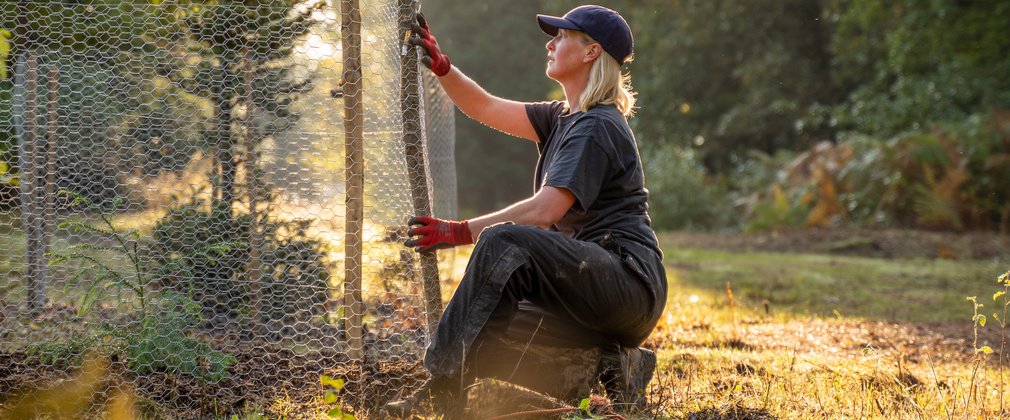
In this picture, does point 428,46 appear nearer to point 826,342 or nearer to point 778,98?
point 826,342

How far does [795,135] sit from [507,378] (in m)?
20.2

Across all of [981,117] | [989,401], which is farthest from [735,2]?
[989,401]

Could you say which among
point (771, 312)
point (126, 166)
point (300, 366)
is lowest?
point (771, 312)

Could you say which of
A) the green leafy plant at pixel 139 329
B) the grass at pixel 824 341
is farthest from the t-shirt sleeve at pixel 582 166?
the green leafy plant at pixel 139 329


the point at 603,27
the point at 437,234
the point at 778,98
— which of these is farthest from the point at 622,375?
the point at 778,98

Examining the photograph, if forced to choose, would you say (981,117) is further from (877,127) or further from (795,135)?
(795,135)

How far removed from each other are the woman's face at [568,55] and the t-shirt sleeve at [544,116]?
0.30 m

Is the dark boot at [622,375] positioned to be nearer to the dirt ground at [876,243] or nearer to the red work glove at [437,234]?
the red work glove at [437,234]

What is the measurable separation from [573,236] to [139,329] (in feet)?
5.45

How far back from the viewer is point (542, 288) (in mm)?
3471

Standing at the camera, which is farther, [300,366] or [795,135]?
[795,135]

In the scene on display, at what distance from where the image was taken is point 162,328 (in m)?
3.61

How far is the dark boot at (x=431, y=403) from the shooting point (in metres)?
3.33

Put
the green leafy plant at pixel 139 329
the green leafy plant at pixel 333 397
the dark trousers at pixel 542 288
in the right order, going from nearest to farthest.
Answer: the green leafy plant at pixel 333 397 < the dark trousers at pixel 542 288 < the green leafy plant at pixel 139 329
